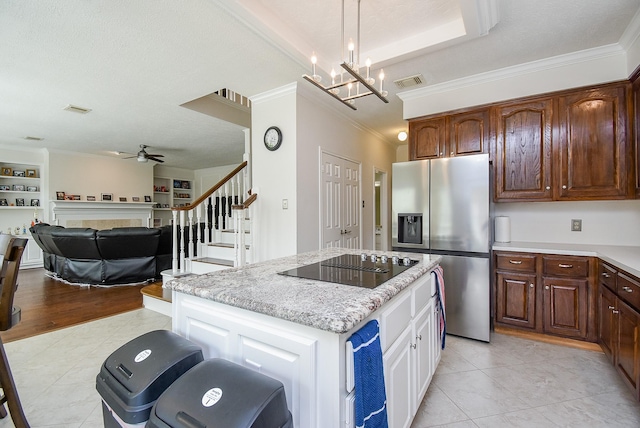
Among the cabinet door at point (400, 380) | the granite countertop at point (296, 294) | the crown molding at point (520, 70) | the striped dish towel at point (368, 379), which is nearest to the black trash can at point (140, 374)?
the granite countertop at point (296, 294)

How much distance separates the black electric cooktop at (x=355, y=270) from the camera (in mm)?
1348

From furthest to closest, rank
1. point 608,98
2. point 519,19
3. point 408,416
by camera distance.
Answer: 1. point 608,98
2. point 519,19
3. point 408,416

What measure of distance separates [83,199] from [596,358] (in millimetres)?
9113

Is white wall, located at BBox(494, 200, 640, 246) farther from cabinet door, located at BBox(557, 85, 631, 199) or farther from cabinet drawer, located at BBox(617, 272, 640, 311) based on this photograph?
cabinet drawer, located at BBox(617, 272, 640, 311)

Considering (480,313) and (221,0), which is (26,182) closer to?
(221,0)

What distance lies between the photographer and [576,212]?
293 cm

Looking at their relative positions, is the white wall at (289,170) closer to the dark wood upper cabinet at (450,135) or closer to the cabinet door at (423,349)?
the dark wood upper cabinet at (450,135)

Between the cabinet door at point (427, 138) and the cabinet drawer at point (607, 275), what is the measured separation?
171cm

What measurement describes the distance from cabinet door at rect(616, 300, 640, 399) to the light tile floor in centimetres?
20

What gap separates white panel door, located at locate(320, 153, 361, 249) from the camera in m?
3.77

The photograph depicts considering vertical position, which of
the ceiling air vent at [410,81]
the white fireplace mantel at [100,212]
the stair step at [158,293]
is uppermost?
the ceiling air vent at [410,81]

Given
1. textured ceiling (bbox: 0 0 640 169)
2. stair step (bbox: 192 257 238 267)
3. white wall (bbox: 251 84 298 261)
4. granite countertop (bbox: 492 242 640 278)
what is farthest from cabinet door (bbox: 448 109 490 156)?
stair step (bbox: 192 257 238 267)

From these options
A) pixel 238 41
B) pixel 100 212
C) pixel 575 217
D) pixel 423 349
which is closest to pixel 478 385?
pixel 423 349

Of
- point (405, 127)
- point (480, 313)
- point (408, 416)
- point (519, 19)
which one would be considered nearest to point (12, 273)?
point (408, 416)
